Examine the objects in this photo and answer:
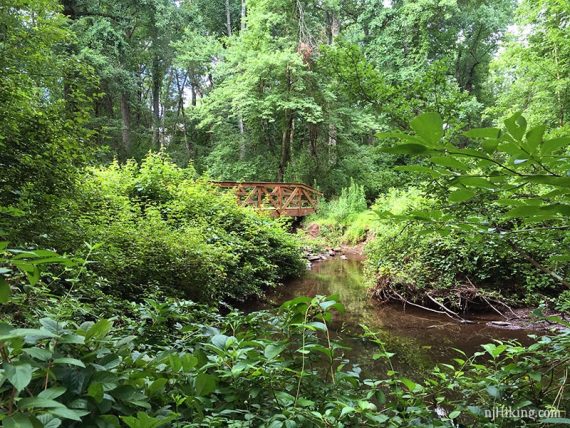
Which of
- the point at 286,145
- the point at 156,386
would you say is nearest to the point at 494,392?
the point at 156,386

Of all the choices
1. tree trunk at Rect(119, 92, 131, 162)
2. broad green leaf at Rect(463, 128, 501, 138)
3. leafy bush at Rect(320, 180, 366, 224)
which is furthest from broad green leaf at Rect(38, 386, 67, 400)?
tree trunk at Rect(119, 92, 131, 162)

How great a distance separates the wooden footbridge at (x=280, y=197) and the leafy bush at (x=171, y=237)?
9.81ft

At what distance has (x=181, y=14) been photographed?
14586 millimetres

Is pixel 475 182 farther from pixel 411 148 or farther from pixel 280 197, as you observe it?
pixel 280 197

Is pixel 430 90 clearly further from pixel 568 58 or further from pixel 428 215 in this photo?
pixel 568 58

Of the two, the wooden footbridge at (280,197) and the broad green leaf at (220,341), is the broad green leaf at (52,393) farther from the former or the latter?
the wooden footbridge at (280,197)

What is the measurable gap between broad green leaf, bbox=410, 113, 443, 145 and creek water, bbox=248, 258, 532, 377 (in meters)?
2.12

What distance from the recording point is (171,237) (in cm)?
443

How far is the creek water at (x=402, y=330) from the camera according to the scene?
12.1 ft

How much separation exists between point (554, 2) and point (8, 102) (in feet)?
30.3

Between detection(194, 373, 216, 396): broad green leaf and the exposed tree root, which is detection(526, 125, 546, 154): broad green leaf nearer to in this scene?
detection(194, 373, 216, 396): broad green leaf

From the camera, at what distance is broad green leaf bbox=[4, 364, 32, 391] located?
24.3 inches

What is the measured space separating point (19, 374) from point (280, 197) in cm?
1150

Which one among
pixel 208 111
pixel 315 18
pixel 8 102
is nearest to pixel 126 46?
pixel 208 111
